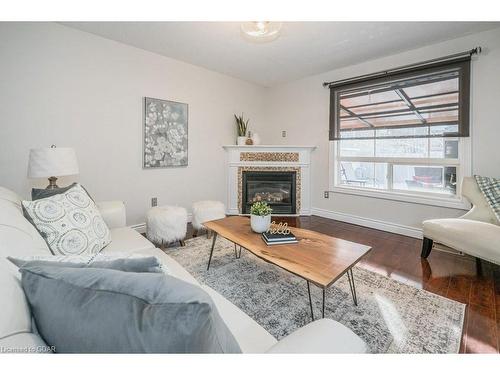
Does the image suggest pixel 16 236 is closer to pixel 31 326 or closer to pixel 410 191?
pixel 31 326

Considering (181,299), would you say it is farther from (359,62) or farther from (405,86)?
(359,62)

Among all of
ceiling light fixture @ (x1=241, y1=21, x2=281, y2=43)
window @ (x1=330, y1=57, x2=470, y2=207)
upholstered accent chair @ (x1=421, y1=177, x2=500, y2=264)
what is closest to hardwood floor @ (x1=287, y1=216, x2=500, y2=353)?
upholstered accent chair @ (x1=421, y1=177, x2=500, y2=264)

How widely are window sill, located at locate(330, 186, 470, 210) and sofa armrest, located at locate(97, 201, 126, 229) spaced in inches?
123

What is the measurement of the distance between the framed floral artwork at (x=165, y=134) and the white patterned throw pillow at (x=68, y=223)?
1.79 meters

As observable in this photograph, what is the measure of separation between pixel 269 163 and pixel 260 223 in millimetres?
2315

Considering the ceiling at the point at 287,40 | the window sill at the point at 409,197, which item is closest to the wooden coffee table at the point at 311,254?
the window sill at the point at 409,197

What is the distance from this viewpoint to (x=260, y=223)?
6.42ft

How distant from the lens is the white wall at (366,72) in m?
2.54

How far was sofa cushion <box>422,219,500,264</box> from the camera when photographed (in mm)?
1876

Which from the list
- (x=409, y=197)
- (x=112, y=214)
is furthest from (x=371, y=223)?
(x=112, y=214)
